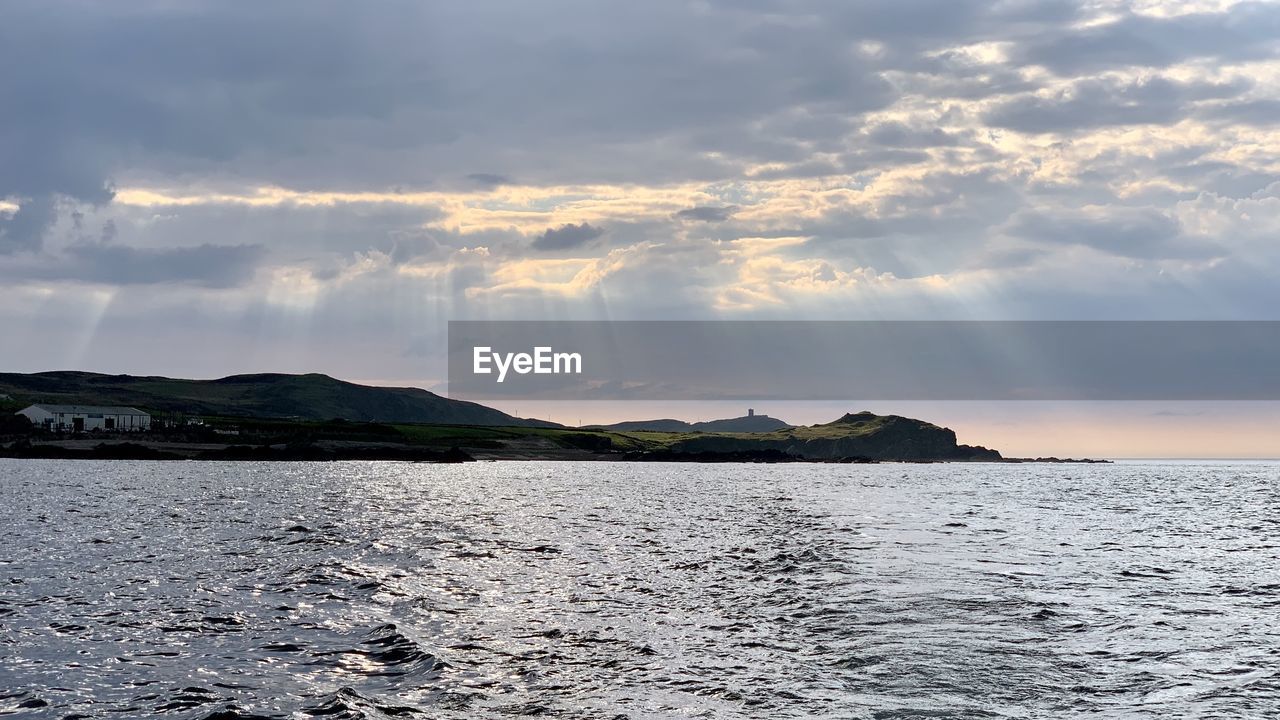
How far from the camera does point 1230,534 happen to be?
78.1 metres

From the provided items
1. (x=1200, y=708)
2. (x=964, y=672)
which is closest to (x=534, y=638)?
(x=964, y=672)

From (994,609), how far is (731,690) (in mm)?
15985

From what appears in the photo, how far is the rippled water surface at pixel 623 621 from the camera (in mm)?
23375

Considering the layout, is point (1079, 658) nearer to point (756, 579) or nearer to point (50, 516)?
point (756, 579)

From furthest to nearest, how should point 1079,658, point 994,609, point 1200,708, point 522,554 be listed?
point 522,554
point 994,609
point 1079,658
point 1200,708

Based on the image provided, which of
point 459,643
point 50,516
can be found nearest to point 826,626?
point 459,643

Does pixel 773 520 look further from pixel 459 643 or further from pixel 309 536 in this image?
pixel 459 643

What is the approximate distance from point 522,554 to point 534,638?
77.9ft

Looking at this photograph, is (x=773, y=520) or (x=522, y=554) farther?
(x=773, y=520)

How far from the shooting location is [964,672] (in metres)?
25.9

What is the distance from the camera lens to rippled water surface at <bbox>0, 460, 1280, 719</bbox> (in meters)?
23.4

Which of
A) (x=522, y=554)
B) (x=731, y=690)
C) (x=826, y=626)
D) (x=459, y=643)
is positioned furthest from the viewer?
(x=522, y=554)

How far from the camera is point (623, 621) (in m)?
33.8

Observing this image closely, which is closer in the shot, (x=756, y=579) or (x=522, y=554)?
(x=756, y=579)
